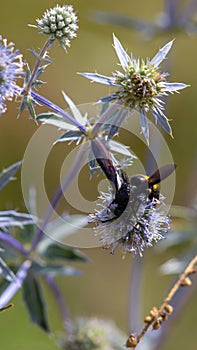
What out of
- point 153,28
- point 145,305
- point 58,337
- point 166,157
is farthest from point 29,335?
point 153,28

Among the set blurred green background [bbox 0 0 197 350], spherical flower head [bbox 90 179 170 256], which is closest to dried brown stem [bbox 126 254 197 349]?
spherical flower head [bbox 90 179 170 256]

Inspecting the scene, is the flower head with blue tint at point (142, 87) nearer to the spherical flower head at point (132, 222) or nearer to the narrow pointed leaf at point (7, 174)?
the spherical flower head at point (132, 222)

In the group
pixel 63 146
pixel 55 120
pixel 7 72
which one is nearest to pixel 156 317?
pixel 55 120

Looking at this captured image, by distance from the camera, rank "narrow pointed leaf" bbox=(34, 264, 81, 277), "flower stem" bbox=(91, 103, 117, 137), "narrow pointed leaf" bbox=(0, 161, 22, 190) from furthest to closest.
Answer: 1. "narrow pointed leaf" bbox=(34, 264, 81, 277)
2. "narrow pointed leaf" bbox=(0, 161, 22, 190)
3. "flower stem" bbox=(91, 103, 117, 137)

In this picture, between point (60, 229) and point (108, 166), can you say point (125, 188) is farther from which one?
point (60, 229)

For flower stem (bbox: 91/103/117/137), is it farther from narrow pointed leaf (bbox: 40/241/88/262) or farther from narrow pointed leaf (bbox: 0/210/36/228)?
narrow pointed leaf (bbox: 40/241/88/262)

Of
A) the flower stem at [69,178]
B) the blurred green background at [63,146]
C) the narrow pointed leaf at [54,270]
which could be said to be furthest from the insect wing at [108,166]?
the blurred green background at [63,146]

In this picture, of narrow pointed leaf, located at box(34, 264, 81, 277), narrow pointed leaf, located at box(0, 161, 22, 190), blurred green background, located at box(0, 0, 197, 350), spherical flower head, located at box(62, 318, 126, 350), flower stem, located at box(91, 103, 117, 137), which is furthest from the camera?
blurred green background, located at box(0, 0, 197, 350)
